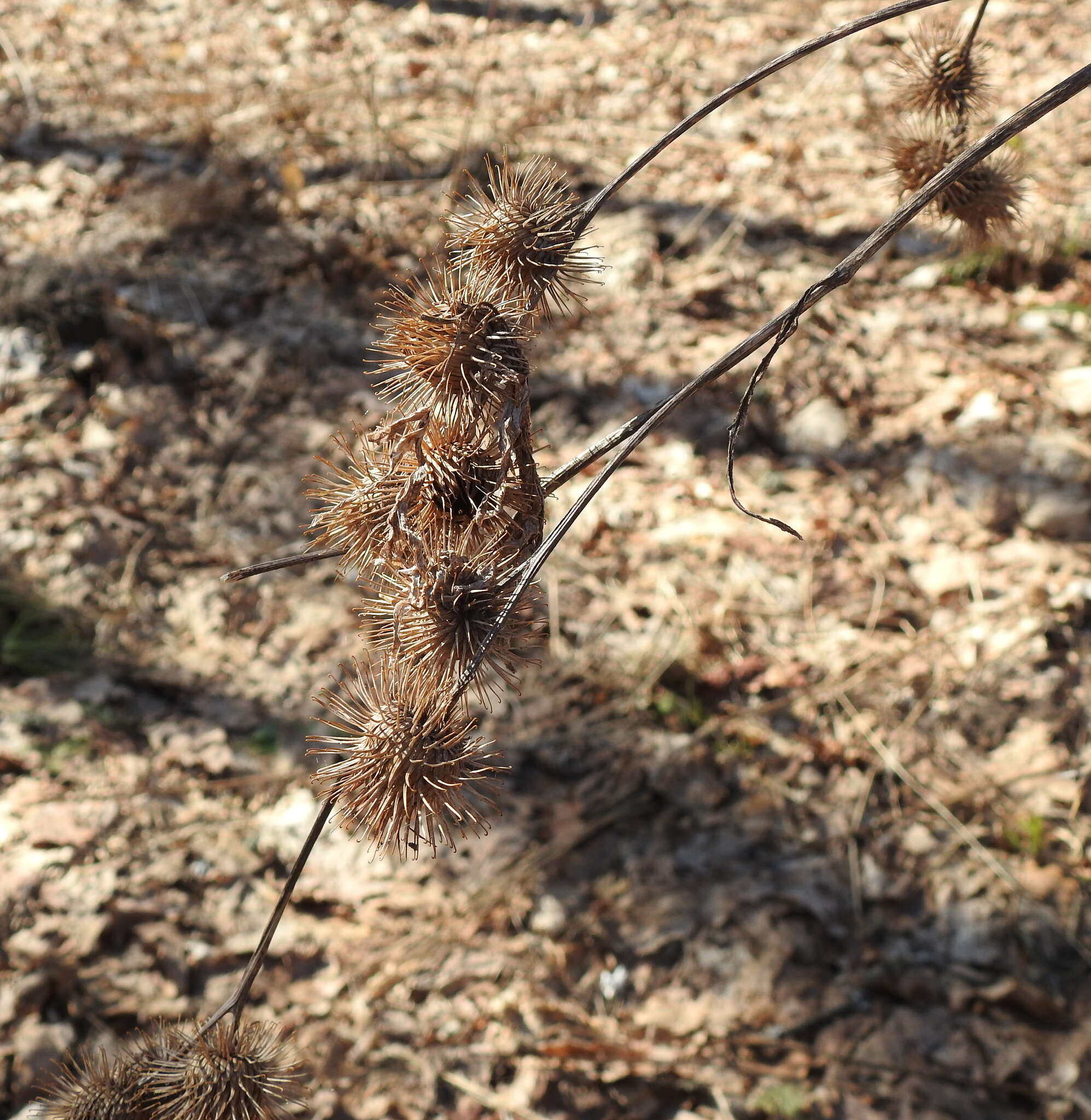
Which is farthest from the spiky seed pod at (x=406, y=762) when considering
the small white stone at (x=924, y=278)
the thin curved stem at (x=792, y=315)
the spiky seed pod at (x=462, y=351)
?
the small white stone at (x=924, y=278)

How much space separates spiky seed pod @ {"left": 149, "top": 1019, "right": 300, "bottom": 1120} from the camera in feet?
4.57

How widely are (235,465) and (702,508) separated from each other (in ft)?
6.68

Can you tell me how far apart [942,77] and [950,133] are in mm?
197

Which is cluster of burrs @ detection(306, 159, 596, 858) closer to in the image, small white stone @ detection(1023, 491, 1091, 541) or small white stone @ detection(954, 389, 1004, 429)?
small white stone @ detection(1023, 491, 1091, 541)

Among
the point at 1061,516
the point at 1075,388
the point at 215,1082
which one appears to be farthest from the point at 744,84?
the point at 1075,388

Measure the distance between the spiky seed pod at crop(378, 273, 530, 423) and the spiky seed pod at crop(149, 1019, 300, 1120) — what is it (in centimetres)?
95

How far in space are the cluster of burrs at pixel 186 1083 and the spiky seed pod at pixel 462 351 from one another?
0.94 m

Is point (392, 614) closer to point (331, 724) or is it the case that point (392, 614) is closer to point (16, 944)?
point (331, 724)

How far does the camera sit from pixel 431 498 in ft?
4.37

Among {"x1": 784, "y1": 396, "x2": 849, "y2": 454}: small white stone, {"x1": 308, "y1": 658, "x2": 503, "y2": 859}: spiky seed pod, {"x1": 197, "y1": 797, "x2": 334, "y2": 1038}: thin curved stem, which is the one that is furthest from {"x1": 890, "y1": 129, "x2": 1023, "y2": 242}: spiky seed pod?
{"x1": 784, "y1": 396, "x2": 849, "y2": 454}: small white stone

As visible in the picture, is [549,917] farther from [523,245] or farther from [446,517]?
[523,245]

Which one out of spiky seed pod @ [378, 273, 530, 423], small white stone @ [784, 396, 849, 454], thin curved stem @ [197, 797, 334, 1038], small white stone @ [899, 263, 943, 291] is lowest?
thin curved stem @ [197, 797, 334, 1038]

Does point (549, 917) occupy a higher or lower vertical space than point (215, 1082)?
higher

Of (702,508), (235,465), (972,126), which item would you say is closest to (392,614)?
(972,126)
